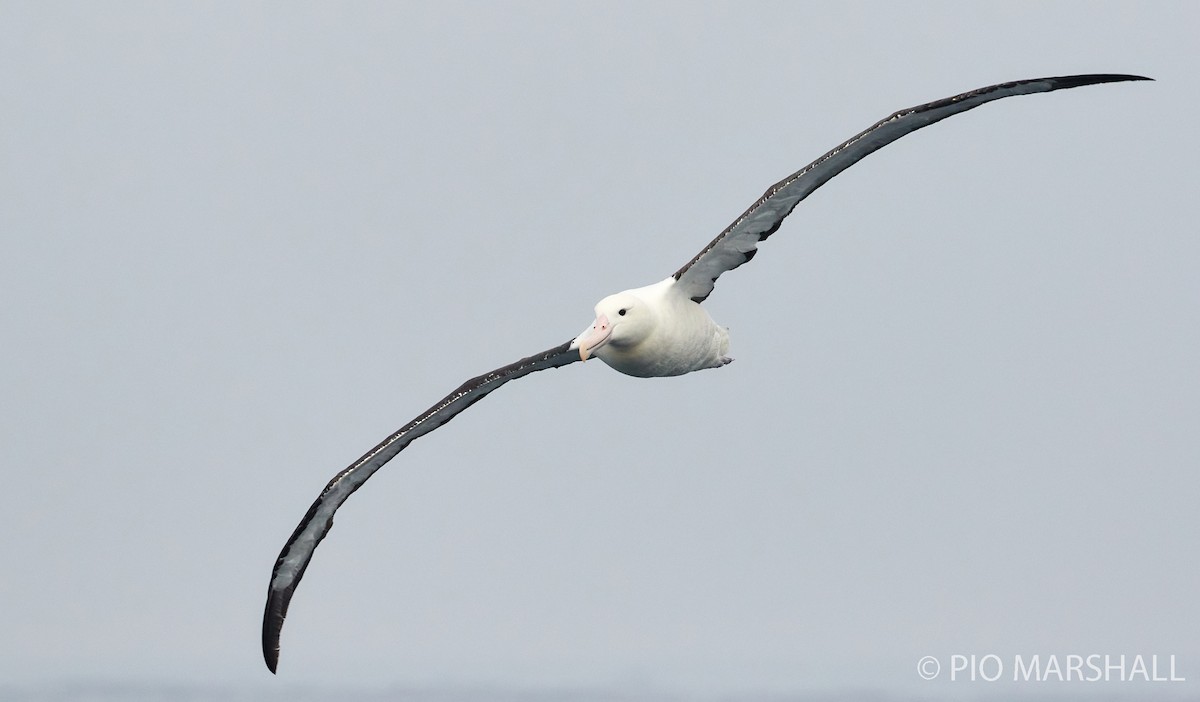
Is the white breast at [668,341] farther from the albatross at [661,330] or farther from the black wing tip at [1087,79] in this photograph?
the black wing tip at [1087,79]

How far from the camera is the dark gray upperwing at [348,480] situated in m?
21.8

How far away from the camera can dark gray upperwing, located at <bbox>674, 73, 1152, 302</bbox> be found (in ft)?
60.4

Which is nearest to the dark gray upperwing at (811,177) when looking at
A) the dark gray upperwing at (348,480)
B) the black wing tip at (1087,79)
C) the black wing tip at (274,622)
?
the black wing tip at (1087,79)

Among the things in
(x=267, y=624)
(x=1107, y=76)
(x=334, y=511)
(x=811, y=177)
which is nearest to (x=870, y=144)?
(x=811, y=177)

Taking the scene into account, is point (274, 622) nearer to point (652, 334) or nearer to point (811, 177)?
point (652, 334)

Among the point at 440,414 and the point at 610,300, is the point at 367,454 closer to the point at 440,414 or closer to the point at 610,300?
the point at 440,414

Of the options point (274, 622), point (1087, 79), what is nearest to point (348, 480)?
point (274, 622)

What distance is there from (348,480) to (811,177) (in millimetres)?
6895

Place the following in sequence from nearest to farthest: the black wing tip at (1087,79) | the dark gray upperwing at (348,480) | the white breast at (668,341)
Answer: the black wing tip at (1087,79), the white breast at (668,341), the dark gray upperwing at (348,480)

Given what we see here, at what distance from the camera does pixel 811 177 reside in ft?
67.1

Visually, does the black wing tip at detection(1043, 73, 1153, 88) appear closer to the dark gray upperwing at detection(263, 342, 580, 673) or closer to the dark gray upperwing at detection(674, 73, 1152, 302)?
the dark gray upperwing at detection(674, 73, 1152, 302)

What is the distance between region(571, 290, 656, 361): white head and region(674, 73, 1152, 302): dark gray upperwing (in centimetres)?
101

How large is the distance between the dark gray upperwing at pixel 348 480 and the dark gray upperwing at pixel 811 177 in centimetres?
188

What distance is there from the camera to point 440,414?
22109 mm
